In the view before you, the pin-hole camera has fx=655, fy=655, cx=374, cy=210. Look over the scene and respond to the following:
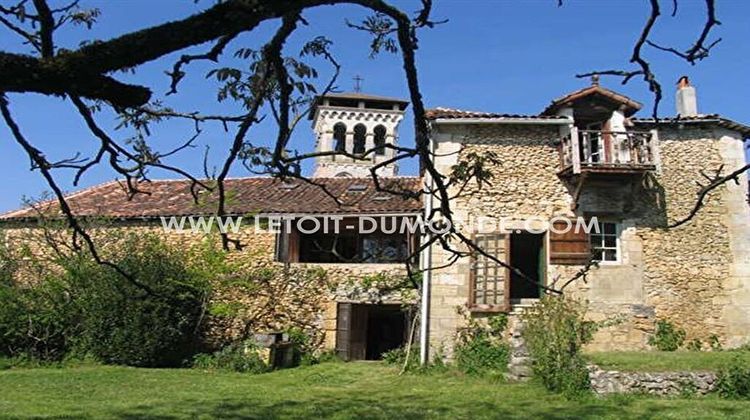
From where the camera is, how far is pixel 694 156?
14.4m

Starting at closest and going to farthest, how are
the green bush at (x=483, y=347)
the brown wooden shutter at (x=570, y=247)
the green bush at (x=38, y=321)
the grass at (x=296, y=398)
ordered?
the grass at (x=296, y=398) → the green bush at (x=483, y=347) → the brown wooden shutter at (x=570, y=247) → the green bush at (x=38, y=321)

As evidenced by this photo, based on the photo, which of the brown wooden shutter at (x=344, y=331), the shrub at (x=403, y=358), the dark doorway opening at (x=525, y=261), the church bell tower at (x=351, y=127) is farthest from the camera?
the church bell tower at (x=351, y=127)

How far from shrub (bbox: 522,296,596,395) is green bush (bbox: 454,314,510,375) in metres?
1.86

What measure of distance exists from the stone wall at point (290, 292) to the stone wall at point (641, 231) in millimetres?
2027

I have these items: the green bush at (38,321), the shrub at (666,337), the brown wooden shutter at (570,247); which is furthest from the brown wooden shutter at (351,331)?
Answer: the shrub at (666,337)

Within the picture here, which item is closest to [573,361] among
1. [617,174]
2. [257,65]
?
[617,174]

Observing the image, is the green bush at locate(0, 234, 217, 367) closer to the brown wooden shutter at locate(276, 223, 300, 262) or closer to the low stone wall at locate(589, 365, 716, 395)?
the brown wooden shutter at locate(276, 223, 300, 262)

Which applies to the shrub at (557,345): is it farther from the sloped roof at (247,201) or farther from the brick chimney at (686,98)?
the brick chimney at (686,98)

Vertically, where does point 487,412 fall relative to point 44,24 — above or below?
below

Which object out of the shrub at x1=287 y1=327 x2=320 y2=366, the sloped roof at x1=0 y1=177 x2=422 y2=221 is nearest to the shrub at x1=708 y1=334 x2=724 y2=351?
the sloped roof at x1=0 y1=177 x2=422 y2=221

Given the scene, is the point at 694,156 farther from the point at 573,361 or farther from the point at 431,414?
the point at 431,414

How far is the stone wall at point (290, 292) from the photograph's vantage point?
599 inches

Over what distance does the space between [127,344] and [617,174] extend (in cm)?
1072

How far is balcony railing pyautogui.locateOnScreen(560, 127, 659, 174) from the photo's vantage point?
1341 cm
